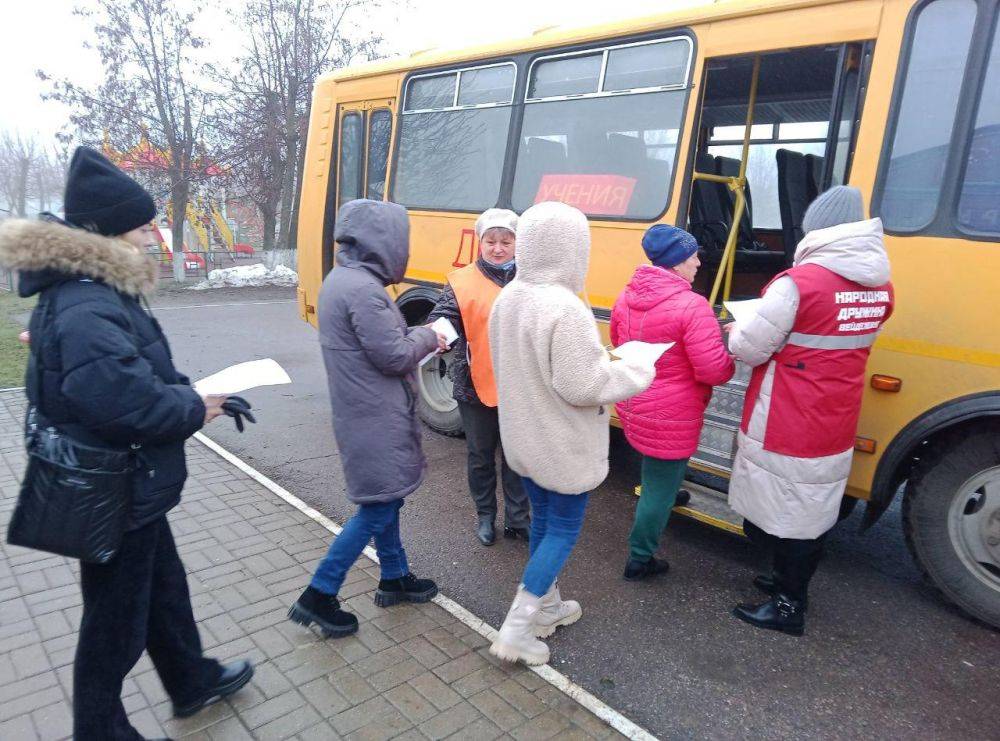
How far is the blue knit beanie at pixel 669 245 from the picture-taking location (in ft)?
10.0

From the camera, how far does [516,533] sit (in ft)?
13.1

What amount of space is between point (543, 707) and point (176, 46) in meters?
23.6

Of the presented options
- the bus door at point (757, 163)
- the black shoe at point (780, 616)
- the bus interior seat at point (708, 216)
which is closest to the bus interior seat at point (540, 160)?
the bus door at point (757, 163)

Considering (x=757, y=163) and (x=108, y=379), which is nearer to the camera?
(x=108, y=379)

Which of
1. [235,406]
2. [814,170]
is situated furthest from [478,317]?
[814,170]

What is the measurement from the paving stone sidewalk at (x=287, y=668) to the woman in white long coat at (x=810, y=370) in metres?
1.23

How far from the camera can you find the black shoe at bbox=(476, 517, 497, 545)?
3.93 meters

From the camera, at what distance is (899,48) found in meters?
3.26

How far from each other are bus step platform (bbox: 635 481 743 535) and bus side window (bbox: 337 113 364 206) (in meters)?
4.27

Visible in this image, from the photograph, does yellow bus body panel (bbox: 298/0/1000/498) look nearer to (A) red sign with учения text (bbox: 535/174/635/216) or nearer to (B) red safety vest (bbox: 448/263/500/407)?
(A) red sign with учения text (bbox: 535/174/635/216)

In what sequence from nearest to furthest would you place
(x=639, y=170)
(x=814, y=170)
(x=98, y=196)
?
1. (x=98, y=196)
2. (x=639, y=170)
3. (x=814, y=170)

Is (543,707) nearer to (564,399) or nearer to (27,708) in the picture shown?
(564,399)

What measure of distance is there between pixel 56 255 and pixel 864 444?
345cm

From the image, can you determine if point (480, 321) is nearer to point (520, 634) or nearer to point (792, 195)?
point (520, 634)
